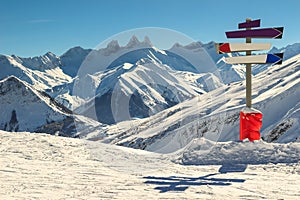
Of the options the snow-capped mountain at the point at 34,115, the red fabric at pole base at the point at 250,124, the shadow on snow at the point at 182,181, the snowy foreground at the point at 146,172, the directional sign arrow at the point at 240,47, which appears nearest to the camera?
the snowy foreground at the point at 146,172

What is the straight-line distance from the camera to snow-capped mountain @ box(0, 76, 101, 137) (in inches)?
3762

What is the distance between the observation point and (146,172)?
13.4m

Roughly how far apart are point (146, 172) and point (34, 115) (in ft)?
313

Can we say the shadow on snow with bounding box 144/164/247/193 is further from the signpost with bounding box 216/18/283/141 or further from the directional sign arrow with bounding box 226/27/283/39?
the directional sign arrow with bounding box 226/27/283/39

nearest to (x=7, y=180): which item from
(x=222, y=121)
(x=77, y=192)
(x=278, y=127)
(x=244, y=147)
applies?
(x=77, y=192)

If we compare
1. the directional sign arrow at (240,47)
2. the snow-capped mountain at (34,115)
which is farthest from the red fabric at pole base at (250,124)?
the snow-capped mountain at (34,115)

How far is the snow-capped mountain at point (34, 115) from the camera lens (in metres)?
95.5

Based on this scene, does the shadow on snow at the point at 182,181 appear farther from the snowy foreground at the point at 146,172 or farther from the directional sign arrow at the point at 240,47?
the directional sign arrow at the point at 240,47

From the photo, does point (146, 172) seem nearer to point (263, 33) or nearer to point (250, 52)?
point (250, 52)

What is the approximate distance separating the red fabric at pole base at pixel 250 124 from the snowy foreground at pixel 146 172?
37 cm

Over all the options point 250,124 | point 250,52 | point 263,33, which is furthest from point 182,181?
point 263,33

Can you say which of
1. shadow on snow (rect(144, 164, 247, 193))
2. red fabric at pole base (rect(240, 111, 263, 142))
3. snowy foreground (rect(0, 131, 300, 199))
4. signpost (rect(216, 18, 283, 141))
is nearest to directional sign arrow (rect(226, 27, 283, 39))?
signpost (rect(216, 18, 283, 141))

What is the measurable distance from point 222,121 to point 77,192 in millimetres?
23906

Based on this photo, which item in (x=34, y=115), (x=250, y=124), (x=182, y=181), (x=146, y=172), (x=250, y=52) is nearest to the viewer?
(x=182, y=181)
